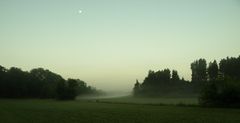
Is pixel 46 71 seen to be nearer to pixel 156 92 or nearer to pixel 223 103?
pixel 156 92

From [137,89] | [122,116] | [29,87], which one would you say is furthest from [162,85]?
[122,116]

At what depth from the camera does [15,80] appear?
13150 centimetres

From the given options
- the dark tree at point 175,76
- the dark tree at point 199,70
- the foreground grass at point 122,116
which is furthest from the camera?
the dark tree at point 175,76

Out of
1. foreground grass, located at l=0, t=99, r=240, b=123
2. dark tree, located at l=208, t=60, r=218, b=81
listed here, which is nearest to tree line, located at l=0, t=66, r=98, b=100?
dark tree, located at l=208, t=60, r=218, b=81

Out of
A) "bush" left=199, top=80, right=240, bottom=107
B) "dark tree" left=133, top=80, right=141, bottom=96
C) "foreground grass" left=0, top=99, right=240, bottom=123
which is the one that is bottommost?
"foreground grass" left=0, top=99, right=240, bottom=123

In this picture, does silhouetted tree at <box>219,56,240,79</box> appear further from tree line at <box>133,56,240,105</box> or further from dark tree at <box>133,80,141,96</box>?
dark tree at <box>133,80,141,96</box>

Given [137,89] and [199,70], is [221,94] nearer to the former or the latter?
[199,70]

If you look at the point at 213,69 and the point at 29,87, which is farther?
the point at 213,69

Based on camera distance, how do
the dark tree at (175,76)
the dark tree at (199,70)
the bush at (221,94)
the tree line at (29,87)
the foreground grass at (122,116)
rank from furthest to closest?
1. the dark tree at (175,76)
2. the dark tree at (199,70)
3. the tree line at (29,87)
4. the bush at (221,94)
5. the foreground grass at (122,116)

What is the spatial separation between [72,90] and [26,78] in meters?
25.7

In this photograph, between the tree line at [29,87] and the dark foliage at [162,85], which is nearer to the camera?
the tree line at [29,87]

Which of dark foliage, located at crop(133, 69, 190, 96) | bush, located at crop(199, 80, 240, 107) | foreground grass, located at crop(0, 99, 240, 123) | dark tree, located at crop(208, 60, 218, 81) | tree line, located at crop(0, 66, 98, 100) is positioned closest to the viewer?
foreground grass, located at crop(0, 99, 240, 123)

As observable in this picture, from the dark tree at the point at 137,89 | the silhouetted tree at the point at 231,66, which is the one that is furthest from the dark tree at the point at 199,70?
the dark tree at the point at 137,89

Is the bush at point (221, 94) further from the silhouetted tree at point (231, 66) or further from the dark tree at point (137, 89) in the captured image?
the dark tree at point (137, 89)
